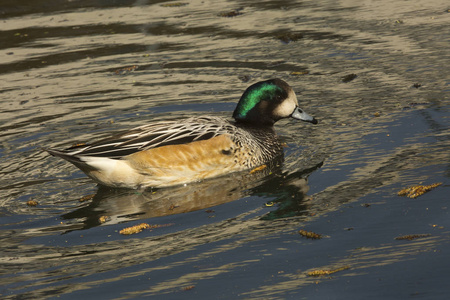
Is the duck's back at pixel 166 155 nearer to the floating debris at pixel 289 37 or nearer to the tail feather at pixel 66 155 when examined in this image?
the tail feather at pixel 66 155

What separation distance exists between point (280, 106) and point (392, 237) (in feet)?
11.2

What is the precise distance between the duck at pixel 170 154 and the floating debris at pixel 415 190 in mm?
2095

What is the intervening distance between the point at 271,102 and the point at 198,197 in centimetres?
194

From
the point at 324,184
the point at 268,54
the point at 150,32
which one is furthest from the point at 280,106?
the point at 150,32

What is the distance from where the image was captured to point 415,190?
21.7 feet

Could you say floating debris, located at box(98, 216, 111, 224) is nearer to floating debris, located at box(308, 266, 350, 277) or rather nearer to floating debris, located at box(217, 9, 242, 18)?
floating debris, located at box(308, 266, 350, 277)

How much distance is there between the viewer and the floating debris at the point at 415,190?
6.56m

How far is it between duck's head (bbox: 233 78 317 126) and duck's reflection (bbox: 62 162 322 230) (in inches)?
35.7

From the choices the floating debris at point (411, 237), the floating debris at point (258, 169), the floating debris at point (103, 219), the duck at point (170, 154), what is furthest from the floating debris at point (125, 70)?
the floating debris at point (411, 237)

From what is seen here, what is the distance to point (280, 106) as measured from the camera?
895 cm

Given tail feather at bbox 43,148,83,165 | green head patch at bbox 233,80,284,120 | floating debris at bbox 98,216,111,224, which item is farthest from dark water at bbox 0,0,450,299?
green head patch at bbox 233,80,284,120

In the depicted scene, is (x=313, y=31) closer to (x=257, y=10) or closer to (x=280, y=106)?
(x=257, y=10)

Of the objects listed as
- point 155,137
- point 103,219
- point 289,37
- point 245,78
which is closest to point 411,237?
point 103,219

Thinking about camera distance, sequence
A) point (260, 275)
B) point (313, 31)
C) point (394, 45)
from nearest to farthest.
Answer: point (260, 275) < point (394, 45) < point (313, 31)
